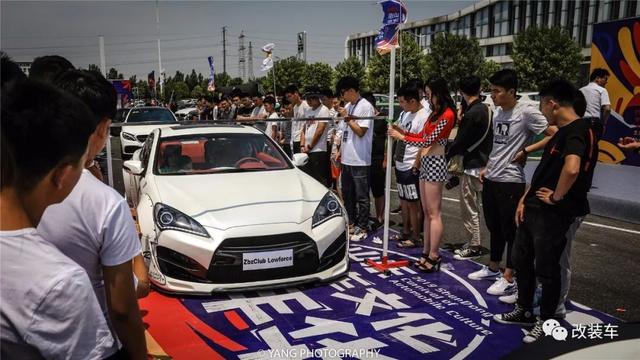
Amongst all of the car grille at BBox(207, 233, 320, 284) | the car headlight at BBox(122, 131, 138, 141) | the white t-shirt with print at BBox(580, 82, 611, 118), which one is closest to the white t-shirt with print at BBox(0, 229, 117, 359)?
the car grille at BBox(207, 233, 320, 284)

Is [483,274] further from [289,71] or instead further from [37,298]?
[289,71]

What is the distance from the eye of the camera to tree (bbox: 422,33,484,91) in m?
43.1

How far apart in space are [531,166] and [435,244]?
7.19 metres

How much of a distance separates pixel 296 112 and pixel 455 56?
37889 millimetres

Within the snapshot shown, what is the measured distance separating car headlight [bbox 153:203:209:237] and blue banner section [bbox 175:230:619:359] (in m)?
0.60

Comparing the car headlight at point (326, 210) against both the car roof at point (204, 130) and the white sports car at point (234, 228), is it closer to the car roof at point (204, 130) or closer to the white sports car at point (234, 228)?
the white sports car at point (234, 228)

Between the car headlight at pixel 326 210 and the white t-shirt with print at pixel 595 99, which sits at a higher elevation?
the white t-shirt with print at pixel 595 99

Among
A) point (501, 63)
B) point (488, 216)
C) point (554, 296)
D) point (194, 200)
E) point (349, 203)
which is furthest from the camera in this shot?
point (501, 63)

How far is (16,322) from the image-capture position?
3.67ft

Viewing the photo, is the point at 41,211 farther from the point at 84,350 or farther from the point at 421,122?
the point at 421,122

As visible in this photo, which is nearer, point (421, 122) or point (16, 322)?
point (16, 322)

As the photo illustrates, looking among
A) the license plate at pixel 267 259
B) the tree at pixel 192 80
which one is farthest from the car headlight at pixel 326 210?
the tree at pixel 192 80

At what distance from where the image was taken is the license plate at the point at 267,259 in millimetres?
4023

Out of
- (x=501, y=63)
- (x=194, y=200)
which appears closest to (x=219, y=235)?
(x=194, y=200)
